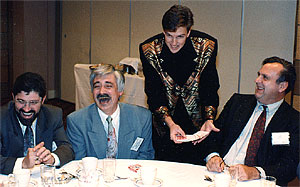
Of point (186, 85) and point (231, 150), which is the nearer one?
point (231, 150)

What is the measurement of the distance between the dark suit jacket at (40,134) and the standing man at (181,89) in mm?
746

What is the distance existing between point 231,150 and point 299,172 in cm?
49

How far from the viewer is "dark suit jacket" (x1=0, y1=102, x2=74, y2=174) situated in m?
2.47

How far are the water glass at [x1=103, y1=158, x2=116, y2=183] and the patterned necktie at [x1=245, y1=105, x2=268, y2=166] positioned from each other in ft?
3.47

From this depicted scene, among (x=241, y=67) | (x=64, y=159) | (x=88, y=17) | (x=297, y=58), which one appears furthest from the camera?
(x=88, y=17)

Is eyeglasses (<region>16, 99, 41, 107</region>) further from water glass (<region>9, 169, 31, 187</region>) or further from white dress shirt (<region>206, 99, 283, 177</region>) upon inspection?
white dress shirt (<region>206, 99, 283, 177</region>)

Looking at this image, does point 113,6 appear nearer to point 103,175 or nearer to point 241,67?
point 241,67

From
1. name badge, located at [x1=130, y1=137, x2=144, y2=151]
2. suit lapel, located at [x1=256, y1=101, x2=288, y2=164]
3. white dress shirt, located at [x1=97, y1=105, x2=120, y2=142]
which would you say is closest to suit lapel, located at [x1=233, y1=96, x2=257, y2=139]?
suit lapel, located at [x1=256, y1=101, x2=288, y2=164]

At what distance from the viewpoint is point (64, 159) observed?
2.33 meters

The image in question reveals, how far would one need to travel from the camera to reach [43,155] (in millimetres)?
2221

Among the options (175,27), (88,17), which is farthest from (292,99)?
(88,17)

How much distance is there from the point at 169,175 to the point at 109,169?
37cm

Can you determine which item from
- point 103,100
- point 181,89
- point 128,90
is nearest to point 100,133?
point 103,100

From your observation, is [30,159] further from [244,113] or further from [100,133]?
[244,113]
